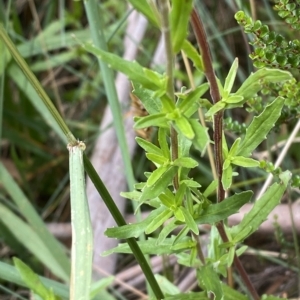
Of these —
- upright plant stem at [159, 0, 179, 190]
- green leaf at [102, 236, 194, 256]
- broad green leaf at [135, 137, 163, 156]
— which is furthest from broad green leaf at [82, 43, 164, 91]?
green leaf at [102, 236, 194, 256]

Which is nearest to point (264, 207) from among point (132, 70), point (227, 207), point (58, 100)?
point (227, 207)

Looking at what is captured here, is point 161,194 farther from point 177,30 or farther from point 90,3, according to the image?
point 90,3

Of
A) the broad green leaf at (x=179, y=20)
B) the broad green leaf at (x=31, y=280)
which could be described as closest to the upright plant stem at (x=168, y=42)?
the broad green leaf at (x=179, y=20)

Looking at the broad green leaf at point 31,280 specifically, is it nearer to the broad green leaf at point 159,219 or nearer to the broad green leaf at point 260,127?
the broad green leaf at point 159,219

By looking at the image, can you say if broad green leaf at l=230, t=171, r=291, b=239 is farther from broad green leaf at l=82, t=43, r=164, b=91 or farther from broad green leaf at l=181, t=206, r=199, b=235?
broad green leaf at l=82, t=43, r=164, b=91

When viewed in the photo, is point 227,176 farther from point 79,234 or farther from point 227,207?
point 79,234

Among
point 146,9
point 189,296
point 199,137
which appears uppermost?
point 146,9
